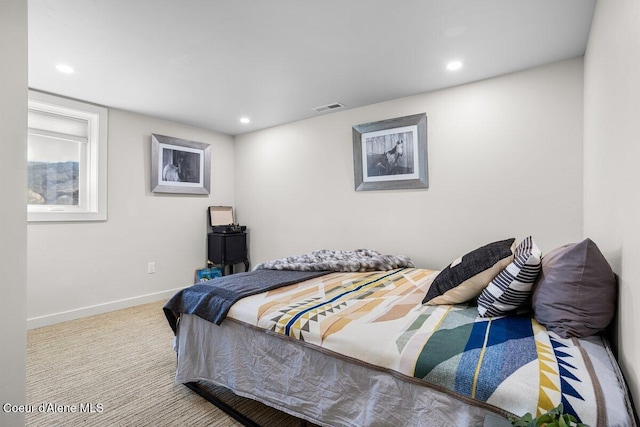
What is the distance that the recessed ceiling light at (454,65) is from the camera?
243 cm

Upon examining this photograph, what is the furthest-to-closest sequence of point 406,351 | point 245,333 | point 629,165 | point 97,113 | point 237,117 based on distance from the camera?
1. point 237,117
2. point 97,113
3. point 245,333
4. point 406,351
5. point 629,165

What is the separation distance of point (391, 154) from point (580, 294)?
7.28 ft

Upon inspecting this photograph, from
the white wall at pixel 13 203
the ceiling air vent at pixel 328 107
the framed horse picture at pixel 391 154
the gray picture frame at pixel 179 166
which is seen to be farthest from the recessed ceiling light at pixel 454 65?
the gray picture frame at pixel 179 166

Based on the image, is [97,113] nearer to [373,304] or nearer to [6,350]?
[6,350]

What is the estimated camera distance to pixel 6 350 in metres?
1.14

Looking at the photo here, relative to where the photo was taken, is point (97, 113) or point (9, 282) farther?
point (97, 113)

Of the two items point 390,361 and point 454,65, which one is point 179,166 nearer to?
point 454,65

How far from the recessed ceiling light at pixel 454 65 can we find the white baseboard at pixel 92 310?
13.0 ft

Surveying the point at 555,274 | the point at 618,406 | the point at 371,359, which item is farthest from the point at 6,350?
the point at 555,274

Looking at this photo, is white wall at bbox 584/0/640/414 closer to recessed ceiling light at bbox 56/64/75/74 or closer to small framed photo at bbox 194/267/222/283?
recessed ceiling light at bbox 56/64/75/74

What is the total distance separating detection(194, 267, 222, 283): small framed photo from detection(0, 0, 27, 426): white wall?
9.81ft

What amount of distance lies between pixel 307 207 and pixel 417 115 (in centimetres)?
166

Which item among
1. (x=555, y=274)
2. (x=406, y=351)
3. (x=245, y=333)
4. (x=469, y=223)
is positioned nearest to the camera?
(x=406, y=351)

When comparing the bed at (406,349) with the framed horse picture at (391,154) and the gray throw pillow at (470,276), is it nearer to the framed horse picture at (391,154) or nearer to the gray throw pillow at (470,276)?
the gray throw pillow at (470,276)
